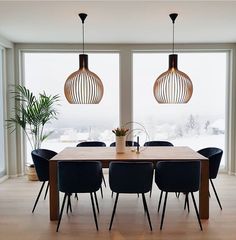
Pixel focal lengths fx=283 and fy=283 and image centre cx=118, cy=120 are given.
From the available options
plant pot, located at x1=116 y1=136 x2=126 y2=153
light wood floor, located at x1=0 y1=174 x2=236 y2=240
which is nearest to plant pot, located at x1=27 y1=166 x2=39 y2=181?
light wood floor, located at x1=0 y1=174 x2=236 y2=240

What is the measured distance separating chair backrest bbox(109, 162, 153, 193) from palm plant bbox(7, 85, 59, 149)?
2636 millimetres

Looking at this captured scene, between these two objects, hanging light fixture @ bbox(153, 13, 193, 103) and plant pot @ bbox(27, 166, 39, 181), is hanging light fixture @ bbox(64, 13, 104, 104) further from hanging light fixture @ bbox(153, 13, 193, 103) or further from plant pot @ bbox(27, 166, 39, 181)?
plant pot @ bbox(27, 166, 39, 181)

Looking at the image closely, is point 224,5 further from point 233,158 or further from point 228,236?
point 233,158

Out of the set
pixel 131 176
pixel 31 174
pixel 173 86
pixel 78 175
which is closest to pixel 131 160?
pixel 131 176

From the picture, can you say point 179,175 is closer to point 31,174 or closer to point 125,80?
point 125,80

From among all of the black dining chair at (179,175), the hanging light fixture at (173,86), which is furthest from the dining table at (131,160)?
the hanging light fixture at (173,86)

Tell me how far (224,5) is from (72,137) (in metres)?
3.87

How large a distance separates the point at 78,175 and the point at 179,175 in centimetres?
115

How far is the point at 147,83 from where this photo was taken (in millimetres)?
6039

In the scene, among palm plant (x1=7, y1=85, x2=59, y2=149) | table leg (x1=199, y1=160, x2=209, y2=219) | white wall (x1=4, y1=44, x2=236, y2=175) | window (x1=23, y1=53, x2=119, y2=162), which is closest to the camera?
table leg (x1=199, y1=160, x2=209, y2=219)

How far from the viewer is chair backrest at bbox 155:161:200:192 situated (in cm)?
321

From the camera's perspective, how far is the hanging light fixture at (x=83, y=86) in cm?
367

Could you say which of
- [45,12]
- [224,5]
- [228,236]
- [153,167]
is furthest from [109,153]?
[224,5]

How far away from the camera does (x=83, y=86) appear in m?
3.68
